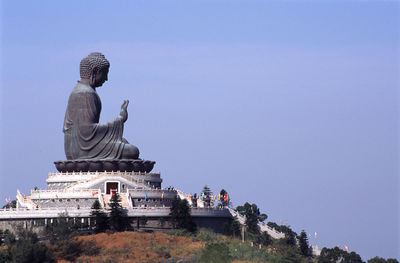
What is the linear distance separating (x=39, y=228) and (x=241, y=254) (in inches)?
586

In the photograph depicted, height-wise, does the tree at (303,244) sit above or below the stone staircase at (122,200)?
below

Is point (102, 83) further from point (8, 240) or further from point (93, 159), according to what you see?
point (8, 240)

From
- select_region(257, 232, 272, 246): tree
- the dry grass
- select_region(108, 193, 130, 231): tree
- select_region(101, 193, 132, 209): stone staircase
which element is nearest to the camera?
the dry grass

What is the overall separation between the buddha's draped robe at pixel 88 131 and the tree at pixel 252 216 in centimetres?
1067

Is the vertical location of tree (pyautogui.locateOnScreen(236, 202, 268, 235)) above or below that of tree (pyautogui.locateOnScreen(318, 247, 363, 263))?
above

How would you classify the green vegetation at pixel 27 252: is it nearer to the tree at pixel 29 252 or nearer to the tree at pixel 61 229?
the tree at pixel 29 252

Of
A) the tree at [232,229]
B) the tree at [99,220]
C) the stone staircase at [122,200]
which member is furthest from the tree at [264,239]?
the tree at [99,220]

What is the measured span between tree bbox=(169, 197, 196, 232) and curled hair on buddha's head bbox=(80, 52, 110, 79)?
15071mm

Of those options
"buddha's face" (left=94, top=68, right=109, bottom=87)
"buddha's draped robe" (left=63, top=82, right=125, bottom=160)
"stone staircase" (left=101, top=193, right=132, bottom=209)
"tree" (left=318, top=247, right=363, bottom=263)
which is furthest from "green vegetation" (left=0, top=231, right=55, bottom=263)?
"tree" (left=318, top=247, right=363, bottom=263)

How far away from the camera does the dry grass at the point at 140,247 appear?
7475 centimetres

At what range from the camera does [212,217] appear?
3398 inches

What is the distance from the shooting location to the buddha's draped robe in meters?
90.6

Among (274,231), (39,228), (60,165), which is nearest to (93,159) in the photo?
(60,165)

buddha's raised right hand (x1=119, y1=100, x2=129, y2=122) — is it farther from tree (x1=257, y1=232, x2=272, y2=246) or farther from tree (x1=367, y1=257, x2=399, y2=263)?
tree (x1=367, y1=257, x2=399, y2=263)
